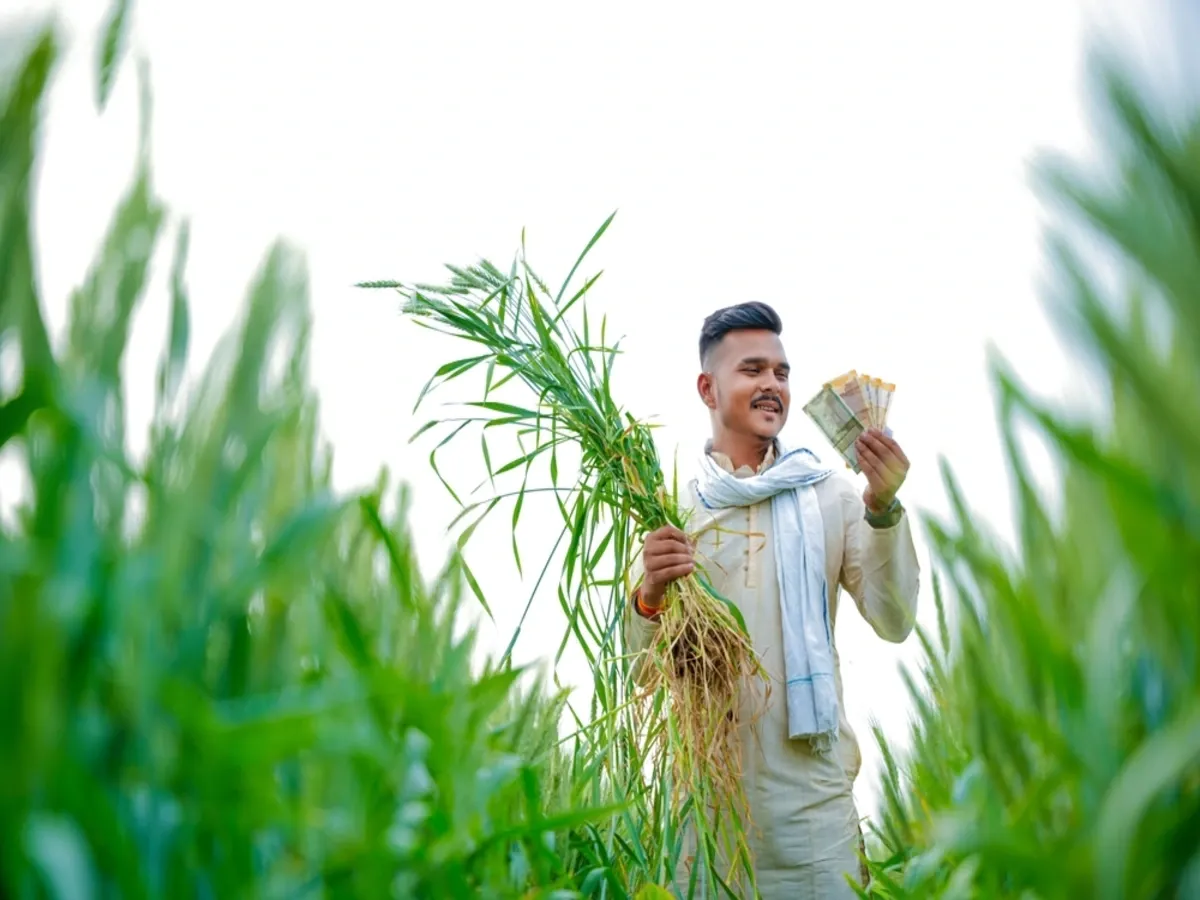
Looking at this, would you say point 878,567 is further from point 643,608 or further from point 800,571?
point 643,608

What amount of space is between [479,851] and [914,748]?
16.1 inches

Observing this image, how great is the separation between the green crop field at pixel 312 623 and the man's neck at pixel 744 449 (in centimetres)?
218

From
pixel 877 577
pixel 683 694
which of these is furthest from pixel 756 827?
pixel 877 577

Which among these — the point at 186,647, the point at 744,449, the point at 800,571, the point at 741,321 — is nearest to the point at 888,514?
the point at 800,571

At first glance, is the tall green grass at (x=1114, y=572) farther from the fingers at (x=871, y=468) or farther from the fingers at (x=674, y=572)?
the fingers at (x=871, y=468)

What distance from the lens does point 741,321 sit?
9.42 ft

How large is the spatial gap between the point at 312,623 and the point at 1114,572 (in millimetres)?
400

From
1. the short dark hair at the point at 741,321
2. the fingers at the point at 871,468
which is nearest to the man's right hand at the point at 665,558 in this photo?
the fingers at the point at 871,468

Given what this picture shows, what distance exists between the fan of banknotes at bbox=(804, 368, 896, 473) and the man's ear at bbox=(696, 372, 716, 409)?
→ 0.58m

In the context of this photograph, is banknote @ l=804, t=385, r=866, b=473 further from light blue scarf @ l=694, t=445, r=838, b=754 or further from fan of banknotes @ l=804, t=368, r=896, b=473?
light blue scarf @ l=694, t=445, r=838, b=754

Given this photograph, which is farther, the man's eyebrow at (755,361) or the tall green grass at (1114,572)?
the man's eyebrow at (755,361)

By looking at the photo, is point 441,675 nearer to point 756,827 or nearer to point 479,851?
point 479,851

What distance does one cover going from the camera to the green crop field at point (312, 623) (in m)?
0.46

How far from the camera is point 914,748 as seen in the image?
3.01 ft
